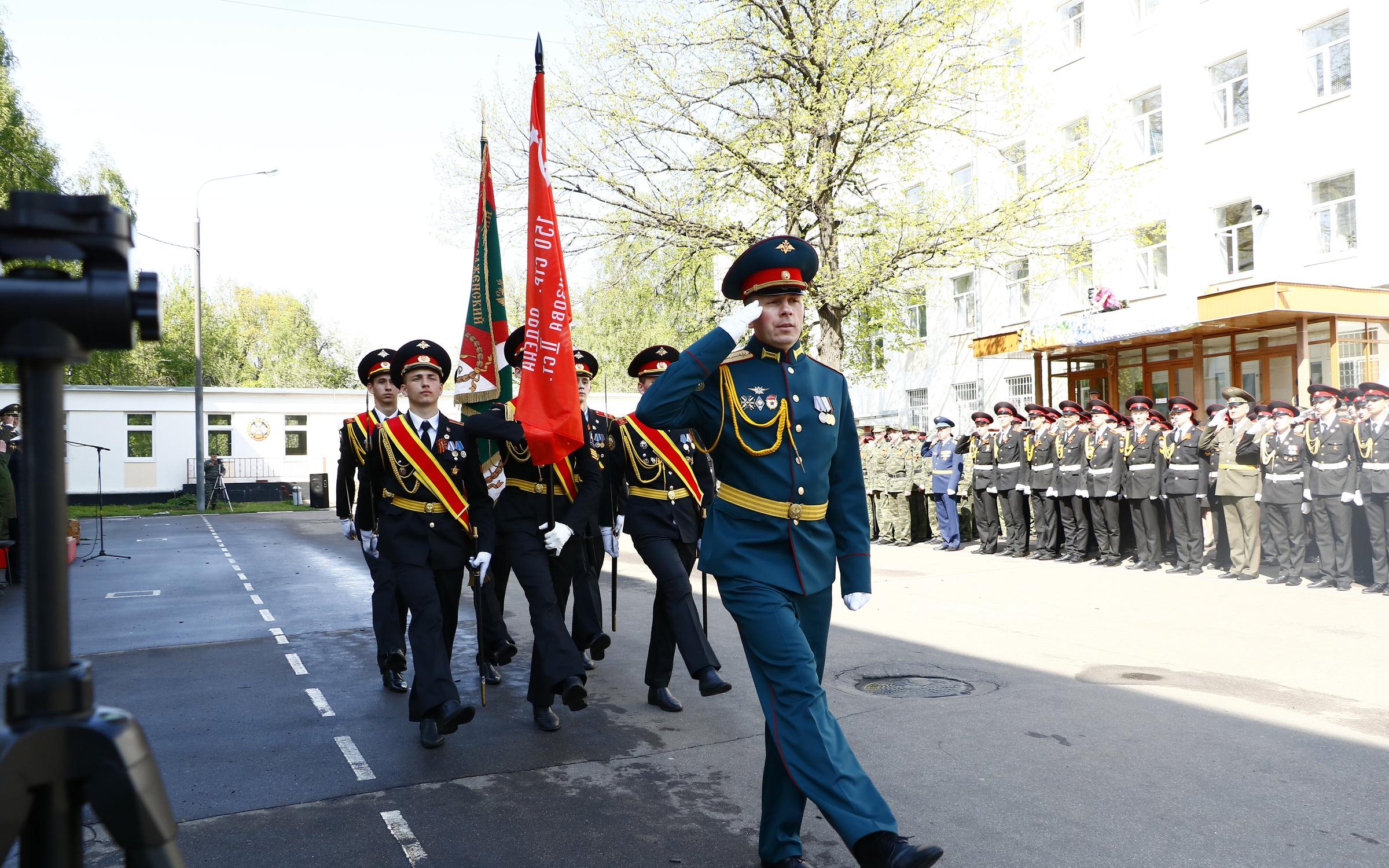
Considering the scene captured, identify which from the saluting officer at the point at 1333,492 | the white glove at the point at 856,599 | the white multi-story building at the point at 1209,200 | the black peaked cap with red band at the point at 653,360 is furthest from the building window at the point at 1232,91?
the white glove at the point at 856,599

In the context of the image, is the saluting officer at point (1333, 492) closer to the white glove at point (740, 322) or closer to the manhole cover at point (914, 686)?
the manhole cover at point (914, 686)

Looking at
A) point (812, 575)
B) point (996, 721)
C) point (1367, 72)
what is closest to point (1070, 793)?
point (996, 721)

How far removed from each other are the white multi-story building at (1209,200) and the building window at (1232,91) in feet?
0.12

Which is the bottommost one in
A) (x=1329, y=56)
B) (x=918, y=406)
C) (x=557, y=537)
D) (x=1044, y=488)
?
(x=1044, y=488)

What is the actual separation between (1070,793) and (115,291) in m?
4.17

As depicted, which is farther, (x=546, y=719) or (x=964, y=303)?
(x=964, y=303)

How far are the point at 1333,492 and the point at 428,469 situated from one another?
383 inches

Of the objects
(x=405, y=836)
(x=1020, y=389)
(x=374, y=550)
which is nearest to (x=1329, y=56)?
(x=1020, y=389)

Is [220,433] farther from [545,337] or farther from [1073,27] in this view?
[545,337]

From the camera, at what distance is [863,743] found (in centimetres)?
530

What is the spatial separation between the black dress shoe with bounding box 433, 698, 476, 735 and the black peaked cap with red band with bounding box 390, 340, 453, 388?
188cm

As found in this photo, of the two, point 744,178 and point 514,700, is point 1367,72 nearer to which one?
point 744,178

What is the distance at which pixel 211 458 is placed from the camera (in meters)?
37.6

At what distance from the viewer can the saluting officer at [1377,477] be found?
35.5 feet
